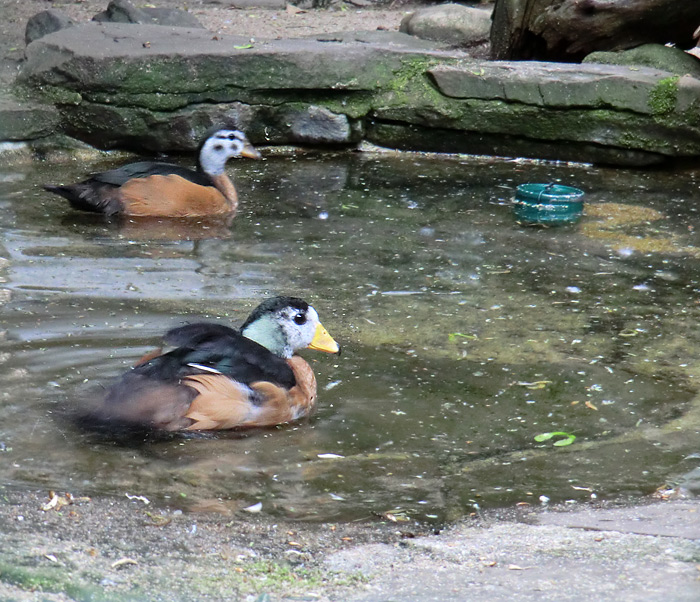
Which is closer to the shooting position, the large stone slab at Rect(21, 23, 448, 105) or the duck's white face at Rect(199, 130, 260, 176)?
the duck's white face at Rect(199, 130, 260, 176)

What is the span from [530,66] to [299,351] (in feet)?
15.2

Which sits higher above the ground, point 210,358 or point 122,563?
point 210,358

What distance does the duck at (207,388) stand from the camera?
3.98 metres

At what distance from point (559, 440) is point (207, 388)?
1389 mm

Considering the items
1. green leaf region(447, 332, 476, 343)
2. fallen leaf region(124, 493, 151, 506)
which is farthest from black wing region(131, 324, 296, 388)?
green leaf region(447, 332, 476, 343)

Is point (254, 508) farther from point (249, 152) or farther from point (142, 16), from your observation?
point (142, 16)

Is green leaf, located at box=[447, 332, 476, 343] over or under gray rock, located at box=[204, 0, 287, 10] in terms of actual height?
under

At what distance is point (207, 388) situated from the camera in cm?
403

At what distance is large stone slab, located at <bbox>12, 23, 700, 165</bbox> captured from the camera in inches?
341

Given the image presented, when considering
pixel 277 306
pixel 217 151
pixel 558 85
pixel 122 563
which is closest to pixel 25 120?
pixel 217 151

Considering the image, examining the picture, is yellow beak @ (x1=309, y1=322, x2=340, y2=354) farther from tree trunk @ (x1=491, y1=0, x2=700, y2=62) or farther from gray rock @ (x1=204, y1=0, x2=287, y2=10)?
gray rock @ (x1=204, y1=0, x2=287, y2=10)

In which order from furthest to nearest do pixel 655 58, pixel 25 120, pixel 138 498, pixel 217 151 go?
1. pixel 655 58
2. pixel 25 120
3. pixel 217 151
4. pixel 138 498

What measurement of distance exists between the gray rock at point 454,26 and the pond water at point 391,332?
13.2ft

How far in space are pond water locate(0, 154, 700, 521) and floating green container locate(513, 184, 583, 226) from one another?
0.12 m
